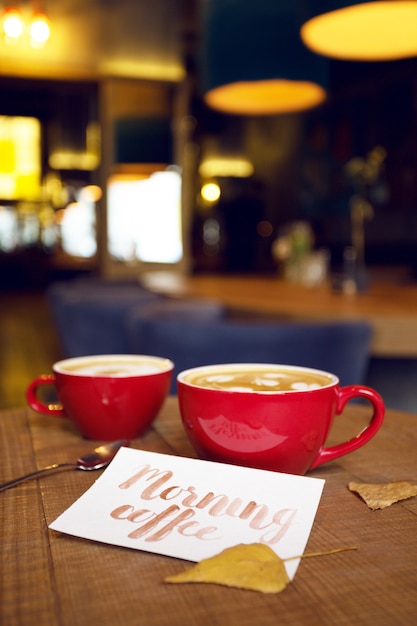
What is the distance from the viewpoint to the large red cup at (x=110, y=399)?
0.87 metres

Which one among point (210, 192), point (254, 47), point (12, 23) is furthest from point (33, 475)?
point (210, 192)

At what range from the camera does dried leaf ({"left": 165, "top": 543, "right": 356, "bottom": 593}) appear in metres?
0.52

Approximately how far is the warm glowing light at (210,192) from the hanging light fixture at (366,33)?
33.6 feet

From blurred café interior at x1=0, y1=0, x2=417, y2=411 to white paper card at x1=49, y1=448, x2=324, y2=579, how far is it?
1.05 metres

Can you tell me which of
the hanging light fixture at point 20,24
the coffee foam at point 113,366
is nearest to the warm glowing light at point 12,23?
the hanging light fixture at point 20,24

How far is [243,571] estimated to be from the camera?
536mm

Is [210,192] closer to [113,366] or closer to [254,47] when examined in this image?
[254,47]

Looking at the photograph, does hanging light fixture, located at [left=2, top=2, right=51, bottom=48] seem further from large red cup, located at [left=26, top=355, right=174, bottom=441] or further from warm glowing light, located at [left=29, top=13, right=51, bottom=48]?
large red cup, located at [left=26, top=355, right=174, bottom=441]

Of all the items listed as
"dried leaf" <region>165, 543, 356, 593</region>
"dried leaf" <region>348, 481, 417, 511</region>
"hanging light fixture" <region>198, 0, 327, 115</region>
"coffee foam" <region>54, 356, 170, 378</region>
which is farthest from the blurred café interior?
"dried leaf" <region>165, 543, 356, 593</region>

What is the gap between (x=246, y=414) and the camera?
713 mm

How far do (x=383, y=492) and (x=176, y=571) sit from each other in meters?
0.26

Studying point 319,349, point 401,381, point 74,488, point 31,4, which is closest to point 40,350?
point 31,4

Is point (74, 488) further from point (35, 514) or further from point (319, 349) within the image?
point (319, 349)

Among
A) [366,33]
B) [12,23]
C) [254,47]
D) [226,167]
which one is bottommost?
[366,33]
